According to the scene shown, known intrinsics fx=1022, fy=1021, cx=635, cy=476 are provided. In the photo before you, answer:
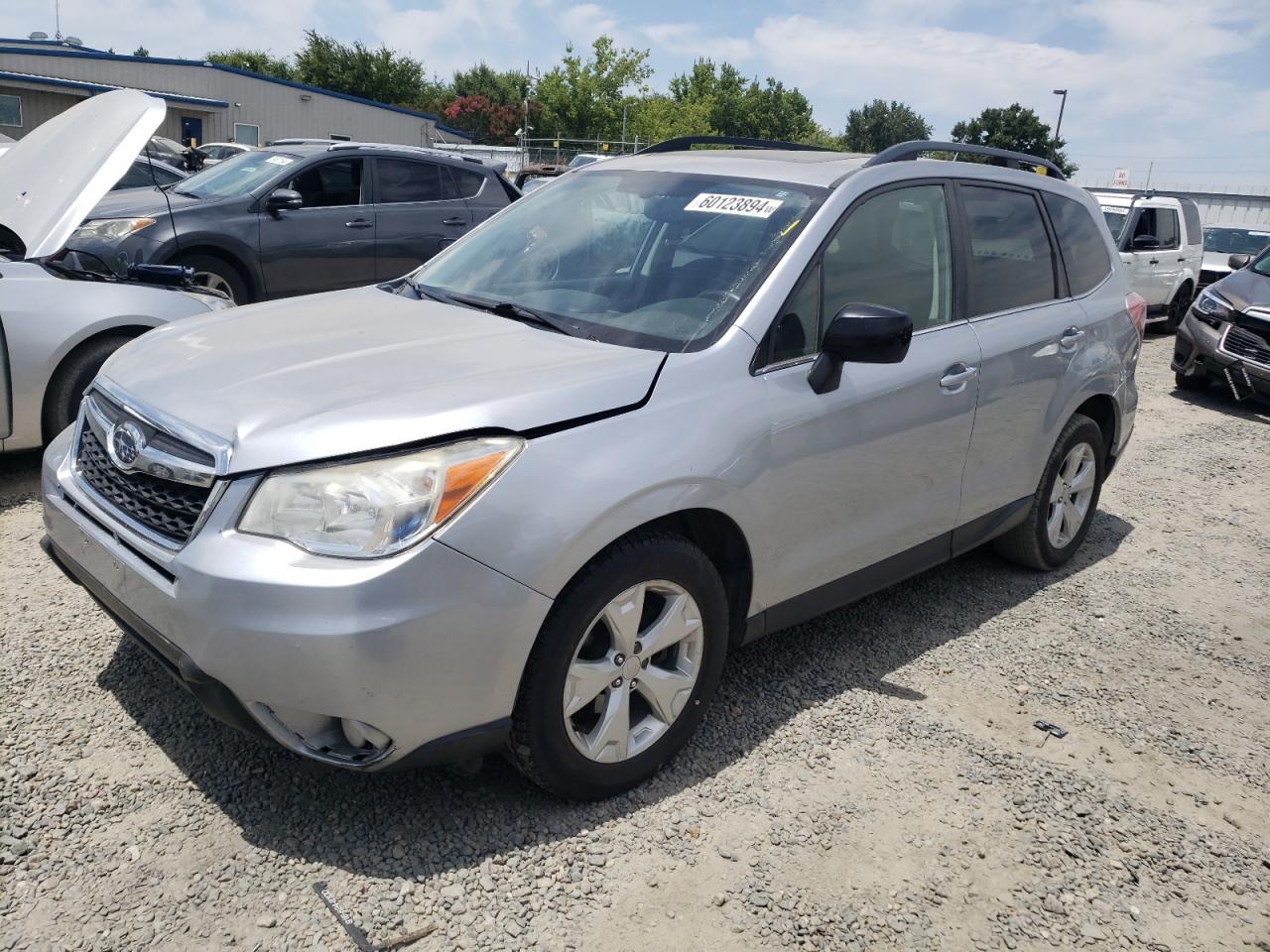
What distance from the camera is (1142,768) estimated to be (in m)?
3.32

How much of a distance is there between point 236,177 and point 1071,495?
727cm

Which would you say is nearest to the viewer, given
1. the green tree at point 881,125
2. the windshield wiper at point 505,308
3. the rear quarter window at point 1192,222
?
the windshield wiper at point 505,308

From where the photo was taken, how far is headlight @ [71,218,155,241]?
7570mm

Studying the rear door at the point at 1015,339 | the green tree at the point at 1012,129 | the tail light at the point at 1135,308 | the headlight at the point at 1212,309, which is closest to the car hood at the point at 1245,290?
the headlight at the point at 1212,309

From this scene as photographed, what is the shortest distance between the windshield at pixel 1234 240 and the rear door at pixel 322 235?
1542cm

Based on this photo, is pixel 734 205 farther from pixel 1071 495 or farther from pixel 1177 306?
pixel 1177 306

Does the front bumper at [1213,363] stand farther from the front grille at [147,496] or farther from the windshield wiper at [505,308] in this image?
the front grille at [147,496]

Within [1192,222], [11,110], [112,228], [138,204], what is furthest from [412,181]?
[11,110]

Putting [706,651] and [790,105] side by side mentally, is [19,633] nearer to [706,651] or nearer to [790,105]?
[706,651]

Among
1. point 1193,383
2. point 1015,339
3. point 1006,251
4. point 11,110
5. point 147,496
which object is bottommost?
point 1193,383

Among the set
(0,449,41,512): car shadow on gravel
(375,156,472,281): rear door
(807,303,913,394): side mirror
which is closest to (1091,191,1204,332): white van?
(375,156,472,281): rear door

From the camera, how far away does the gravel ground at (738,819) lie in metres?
2.46

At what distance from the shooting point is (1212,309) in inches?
379

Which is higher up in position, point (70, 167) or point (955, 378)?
point (70, 167)
